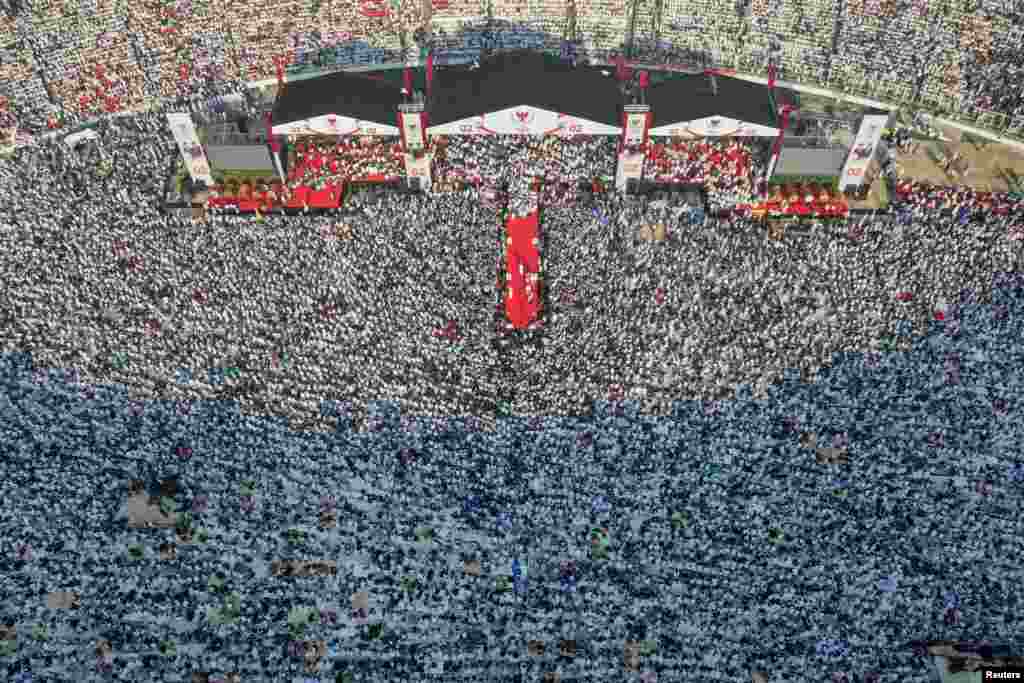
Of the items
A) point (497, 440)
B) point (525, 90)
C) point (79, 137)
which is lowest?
point (497, 440)

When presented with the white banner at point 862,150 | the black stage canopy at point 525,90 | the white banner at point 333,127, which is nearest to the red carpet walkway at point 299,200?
Result: the white banner at point 333,127

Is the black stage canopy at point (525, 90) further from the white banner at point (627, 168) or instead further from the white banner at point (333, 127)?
the white banner at point (333, 127)

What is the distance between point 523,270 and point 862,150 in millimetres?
19335

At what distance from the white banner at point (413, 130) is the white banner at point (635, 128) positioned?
36.2 feet

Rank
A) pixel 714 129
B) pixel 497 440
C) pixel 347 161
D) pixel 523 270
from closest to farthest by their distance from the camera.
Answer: pixel 497 440
pixel 523 270
pixel 714 129
pixel 347 161

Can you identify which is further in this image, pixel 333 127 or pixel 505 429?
pixel 333 127

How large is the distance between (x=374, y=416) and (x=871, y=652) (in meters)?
21.6

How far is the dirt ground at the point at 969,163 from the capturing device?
165ft

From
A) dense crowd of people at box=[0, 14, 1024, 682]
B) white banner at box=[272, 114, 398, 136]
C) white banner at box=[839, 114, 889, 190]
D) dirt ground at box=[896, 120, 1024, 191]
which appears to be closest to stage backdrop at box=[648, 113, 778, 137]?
dense crowd of people at box=[0, 14, 1024, 682]

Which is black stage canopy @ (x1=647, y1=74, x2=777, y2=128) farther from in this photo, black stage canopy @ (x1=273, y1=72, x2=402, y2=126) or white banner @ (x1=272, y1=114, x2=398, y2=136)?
white banner @ (x1=272, y1=114, x2=398, y2=136)

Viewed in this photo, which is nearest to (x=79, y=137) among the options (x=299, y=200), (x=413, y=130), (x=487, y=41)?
(x=299, y=200)

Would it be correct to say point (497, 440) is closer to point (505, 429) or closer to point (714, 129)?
point (505, 429)

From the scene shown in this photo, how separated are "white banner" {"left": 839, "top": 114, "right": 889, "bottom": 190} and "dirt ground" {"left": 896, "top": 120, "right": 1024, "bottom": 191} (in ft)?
13.5

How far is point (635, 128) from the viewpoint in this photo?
47.1m
